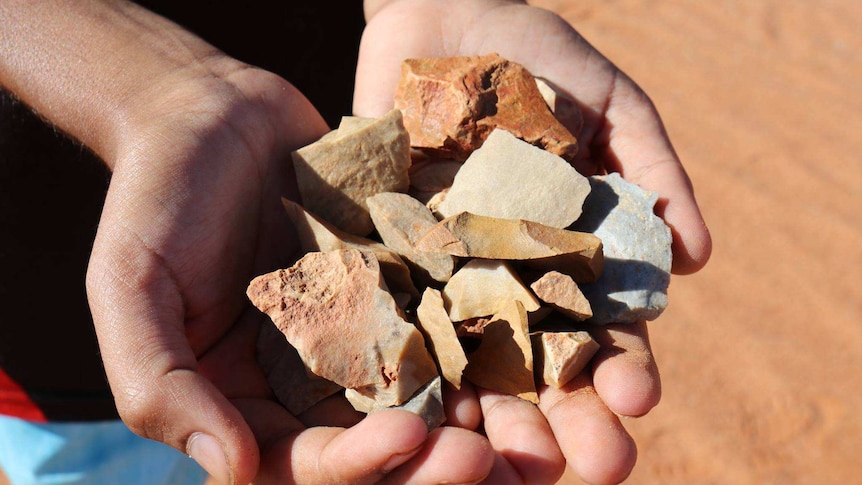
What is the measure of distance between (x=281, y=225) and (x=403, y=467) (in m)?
0.78

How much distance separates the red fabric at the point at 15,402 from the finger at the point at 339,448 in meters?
1.09

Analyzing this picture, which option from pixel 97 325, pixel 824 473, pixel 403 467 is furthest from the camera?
pixel 824 473

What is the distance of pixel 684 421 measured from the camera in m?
3.16

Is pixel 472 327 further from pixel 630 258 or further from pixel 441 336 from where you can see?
pixel 630 258

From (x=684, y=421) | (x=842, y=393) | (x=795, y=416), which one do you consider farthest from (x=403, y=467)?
(x=842, y=393)

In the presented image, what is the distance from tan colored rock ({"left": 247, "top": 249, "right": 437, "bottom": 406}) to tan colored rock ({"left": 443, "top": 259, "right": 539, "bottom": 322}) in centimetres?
15

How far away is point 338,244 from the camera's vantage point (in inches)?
66.8

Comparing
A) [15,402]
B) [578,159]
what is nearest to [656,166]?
[578,159]

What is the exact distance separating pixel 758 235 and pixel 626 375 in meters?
2.78

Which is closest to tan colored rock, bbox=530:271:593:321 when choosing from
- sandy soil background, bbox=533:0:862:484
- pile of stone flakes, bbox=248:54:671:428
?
pile of stone flakes, bbox=248:54:671:428

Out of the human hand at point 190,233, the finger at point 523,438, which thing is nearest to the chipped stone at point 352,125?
the human hand at point 190,233

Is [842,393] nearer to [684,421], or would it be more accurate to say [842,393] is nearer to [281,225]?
[684,421]

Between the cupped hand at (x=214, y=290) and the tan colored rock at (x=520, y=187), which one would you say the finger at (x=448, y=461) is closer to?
the cupped hand at (x=214, y=290)

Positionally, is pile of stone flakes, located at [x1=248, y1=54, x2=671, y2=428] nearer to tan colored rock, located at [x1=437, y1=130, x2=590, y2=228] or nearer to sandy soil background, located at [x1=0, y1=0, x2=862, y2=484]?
tan colored rock, located at [x1=437, y1=130, x2=590, y2=228]
